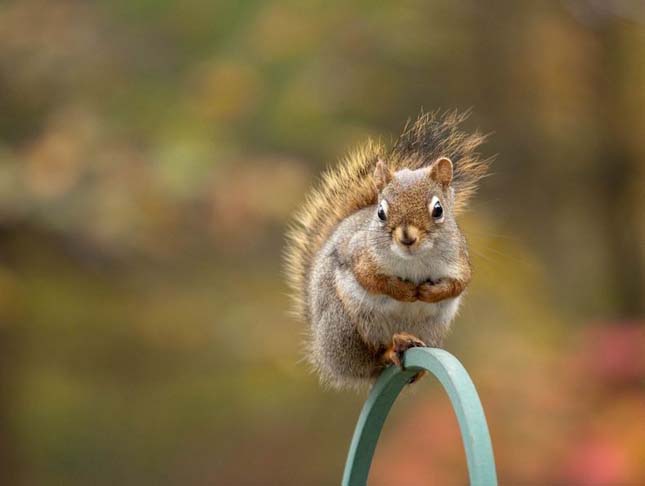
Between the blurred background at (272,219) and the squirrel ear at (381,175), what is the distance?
1600 millimetres

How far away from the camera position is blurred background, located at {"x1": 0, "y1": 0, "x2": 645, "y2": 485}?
16.9 feet

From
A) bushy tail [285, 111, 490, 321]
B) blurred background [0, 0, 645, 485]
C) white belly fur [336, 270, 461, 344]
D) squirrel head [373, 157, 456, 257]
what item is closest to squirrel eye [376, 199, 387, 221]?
squirrel head [373, 157, 456, 257]

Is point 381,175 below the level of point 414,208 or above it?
above

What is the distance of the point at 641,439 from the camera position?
5.01 metres

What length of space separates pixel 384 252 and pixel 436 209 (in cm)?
17

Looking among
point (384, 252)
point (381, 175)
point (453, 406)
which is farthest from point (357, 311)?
point (453, 406)

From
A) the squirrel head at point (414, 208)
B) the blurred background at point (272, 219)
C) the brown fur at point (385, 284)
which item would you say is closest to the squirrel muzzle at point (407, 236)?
the squirrel head at point (414, 208)

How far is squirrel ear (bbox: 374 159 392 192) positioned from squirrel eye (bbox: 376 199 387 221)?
3.8 inches

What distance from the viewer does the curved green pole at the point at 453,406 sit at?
192 cm

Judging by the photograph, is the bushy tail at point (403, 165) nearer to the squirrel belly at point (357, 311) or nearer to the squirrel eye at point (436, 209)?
the squirrel belly at point (357, 311)

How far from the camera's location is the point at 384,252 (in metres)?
2.64

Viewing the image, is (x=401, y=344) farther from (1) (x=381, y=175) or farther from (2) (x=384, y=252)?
(1) (x=381, y=175)

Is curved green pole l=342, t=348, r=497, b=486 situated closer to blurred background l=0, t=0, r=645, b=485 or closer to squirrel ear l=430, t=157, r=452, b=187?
squirrel ear l=430, t=157, r=452, b=187

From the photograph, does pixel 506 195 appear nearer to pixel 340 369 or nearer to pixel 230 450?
pixel 230 450
